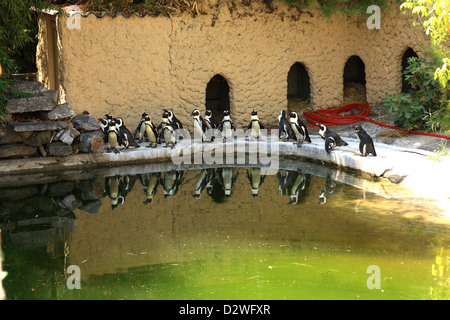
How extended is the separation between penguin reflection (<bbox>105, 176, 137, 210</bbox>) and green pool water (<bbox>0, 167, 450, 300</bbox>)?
28 millimetres

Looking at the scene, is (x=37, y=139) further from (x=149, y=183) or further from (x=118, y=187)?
(x=149, y=183)

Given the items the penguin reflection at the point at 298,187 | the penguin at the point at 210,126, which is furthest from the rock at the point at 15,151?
the penguin reflection at the point at 298,187

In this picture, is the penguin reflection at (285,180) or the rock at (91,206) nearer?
the rock at (91,206)

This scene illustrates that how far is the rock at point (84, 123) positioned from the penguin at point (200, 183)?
201cm

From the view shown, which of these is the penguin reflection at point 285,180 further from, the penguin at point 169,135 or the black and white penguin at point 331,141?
the penguin at point 169,135

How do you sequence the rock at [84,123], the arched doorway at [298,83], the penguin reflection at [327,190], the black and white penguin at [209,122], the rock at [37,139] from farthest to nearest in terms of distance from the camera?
the arched doorway at [298,83] < the black and white penguin at [209,122] < the rock at [84,123] < the rock at [37,139] < the penguin reflection at [327,190]

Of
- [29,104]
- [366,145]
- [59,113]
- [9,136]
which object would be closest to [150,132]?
[59,113]

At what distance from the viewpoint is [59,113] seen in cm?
990

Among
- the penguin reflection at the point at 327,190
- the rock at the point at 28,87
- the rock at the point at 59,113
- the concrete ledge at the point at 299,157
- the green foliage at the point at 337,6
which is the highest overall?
the green foliage at the point at 337,6

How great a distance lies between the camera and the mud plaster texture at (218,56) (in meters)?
11.0

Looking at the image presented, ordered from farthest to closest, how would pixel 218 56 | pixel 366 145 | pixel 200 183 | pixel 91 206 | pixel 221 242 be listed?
pixel 218 56 → pixel 366 145 → pixel 200 183 → pixel 91 206 → pixel 221 242

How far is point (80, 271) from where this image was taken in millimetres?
5598

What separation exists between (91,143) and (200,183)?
212cm
